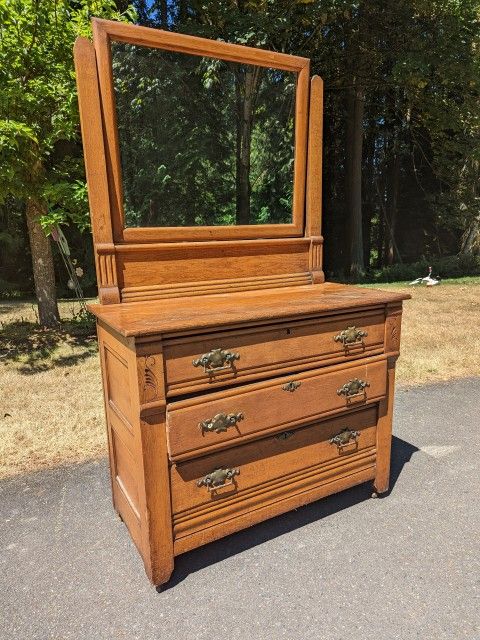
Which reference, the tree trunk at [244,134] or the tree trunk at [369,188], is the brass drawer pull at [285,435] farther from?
the tree trunk at [369,188]

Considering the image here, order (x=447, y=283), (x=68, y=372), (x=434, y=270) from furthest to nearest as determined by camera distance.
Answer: (x=434, y=270) → (x=447, y=283) → (x=68, y=372)

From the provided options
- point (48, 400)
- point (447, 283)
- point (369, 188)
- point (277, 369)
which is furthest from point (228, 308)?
point (369, 188)

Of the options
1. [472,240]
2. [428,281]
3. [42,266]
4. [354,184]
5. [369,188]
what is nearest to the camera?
[42,266]

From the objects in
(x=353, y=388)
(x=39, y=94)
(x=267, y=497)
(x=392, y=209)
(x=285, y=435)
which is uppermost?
(x=39, y=94)

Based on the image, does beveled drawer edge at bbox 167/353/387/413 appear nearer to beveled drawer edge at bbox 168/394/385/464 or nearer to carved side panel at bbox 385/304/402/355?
carved side panel at bbox 385/304/402/355

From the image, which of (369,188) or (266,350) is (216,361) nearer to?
(266,350)

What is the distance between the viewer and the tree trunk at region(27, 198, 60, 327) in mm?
6129

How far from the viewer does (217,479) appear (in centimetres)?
201

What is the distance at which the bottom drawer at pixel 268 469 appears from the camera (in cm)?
197

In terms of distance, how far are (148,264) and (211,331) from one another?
0.66 meters

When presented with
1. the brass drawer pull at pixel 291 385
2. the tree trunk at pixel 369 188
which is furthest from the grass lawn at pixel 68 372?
the tree trunk at pixel 369 188

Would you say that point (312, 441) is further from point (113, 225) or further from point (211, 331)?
point (113, 225)

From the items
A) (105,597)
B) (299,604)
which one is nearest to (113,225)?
(105,597)

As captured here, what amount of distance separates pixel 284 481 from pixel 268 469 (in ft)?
0.47
